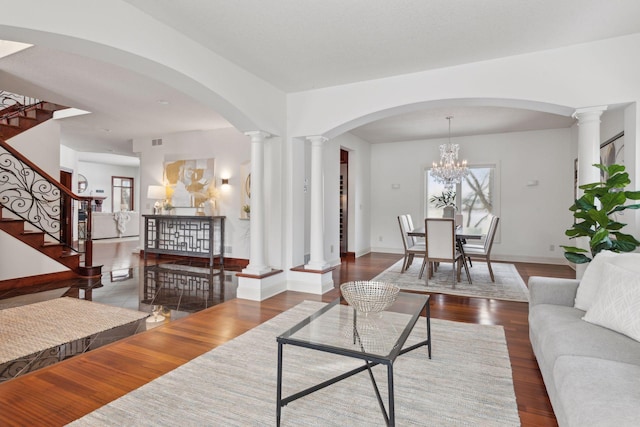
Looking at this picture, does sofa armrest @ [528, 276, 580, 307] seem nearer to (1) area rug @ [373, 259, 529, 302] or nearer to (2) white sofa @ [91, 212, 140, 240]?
(1) area rug @ [373, 259, 529, 302]

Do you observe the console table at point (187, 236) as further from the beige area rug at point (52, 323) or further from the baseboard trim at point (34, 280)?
the beige area rug at point (52, 323)

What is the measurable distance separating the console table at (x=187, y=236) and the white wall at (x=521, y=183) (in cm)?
404

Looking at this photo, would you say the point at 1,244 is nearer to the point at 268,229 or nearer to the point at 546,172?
the point at 268,229

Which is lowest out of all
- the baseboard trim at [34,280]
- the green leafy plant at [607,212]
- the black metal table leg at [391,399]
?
the baseboard trim at [34,280]

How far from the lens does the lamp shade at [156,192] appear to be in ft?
23.6

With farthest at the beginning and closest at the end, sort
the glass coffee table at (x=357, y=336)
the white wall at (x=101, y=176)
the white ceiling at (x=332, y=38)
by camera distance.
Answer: the white wall at (x=101, y=176), the white ceiling at (x=332, y=38), the glass coffee table at (x=357, y=336)

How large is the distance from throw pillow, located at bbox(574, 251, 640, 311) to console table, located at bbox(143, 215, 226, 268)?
542 centimetres

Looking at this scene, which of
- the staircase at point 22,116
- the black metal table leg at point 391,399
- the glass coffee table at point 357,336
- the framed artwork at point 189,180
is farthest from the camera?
the framed artwork at point 189,180

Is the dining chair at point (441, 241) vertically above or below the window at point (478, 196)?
below

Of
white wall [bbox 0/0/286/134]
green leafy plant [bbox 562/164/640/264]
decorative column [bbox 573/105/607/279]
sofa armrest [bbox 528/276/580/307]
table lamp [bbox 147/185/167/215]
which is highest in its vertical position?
white wall [bbox 0/0/286/134]

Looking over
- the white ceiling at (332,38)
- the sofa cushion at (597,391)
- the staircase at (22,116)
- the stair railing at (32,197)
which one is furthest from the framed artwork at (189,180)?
the sofa cushion at (597,391)

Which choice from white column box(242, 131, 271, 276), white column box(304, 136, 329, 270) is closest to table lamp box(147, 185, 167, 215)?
white column box(242, 131, 271, 276)

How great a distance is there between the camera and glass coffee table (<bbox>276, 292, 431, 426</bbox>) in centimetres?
156

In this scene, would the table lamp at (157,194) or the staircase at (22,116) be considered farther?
the table lamp at (157,194)
